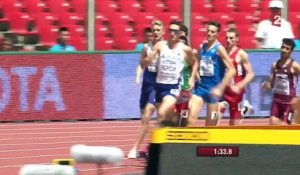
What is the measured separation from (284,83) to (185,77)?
1360mm

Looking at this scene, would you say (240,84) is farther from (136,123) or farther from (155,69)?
(136,123)

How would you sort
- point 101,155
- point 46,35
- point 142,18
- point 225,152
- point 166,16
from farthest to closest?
point 166,16
point 142,18
point 46,35
point 101,155
point 225,152

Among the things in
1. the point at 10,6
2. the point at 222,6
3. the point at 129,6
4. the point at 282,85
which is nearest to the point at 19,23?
the point at 10,6

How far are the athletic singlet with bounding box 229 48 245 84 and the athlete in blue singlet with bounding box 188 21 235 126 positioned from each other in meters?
0.39

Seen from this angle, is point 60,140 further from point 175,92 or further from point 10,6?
point 10,6

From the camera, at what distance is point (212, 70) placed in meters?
14.6

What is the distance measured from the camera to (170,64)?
14344 mm

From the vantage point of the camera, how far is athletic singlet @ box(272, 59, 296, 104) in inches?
592

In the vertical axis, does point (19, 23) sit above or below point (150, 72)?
above

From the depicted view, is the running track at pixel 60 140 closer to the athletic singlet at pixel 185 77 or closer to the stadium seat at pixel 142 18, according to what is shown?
the athletic singlet at pixel 185 77

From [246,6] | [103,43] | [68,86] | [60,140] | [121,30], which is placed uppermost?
[246,6]

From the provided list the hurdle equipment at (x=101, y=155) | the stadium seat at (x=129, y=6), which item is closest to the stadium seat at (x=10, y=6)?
the stadium seat at (x=129, y=6)

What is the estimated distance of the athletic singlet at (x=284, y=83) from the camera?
→ 15.0 meters

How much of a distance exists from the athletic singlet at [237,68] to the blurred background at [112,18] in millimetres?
6026
